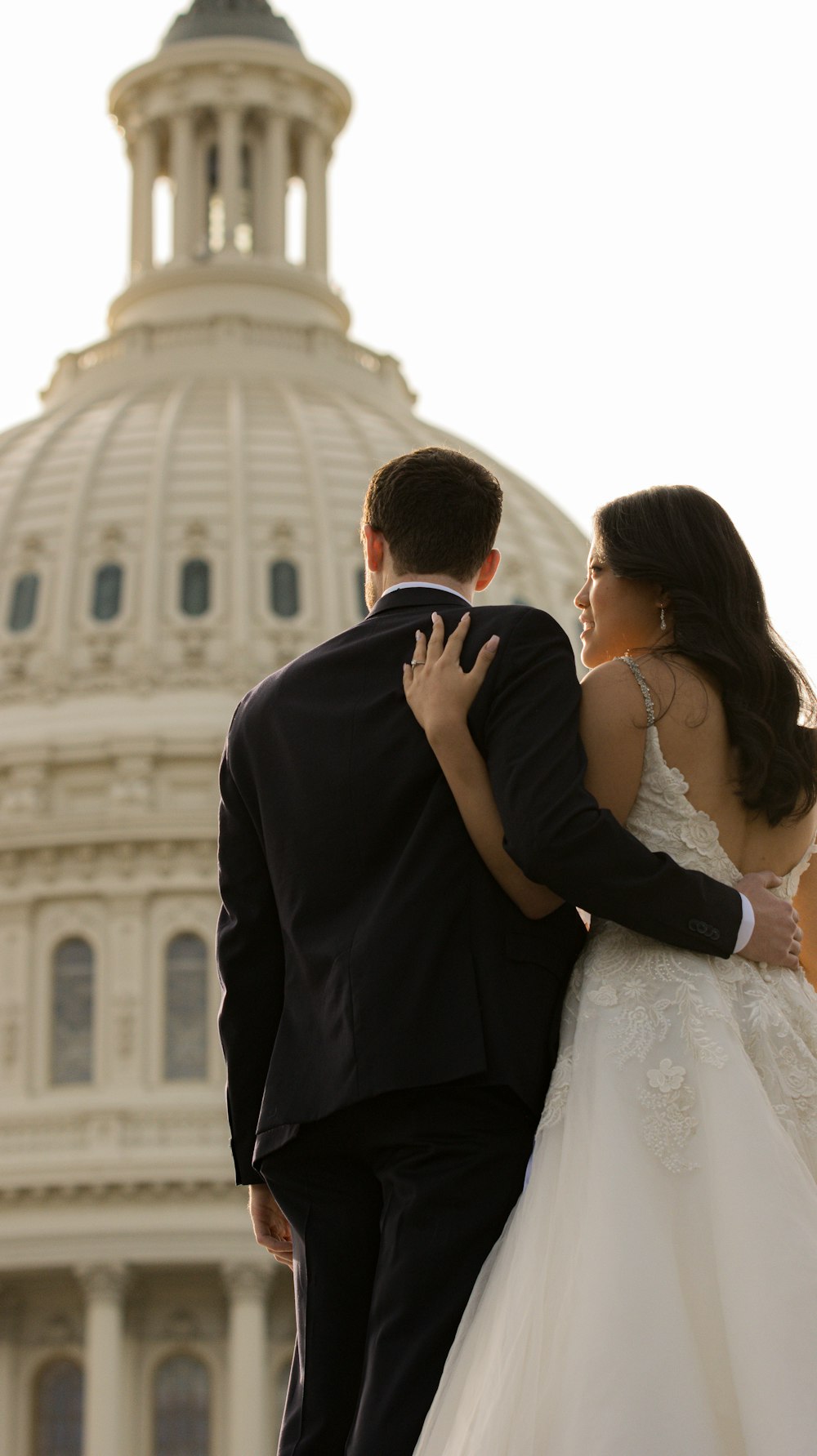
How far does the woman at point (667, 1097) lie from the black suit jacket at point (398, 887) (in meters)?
0.08

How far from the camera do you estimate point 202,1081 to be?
46.6 meters

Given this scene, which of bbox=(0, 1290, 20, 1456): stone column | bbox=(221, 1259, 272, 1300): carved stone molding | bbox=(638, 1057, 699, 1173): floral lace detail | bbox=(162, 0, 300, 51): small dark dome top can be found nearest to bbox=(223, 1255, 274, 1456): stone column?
bbox=(221, 1259, 272, 1300): carved stone molding

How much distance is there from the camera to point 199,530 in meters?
54.7

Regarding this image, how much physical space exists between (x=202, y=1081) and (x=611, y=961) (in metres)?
42.3

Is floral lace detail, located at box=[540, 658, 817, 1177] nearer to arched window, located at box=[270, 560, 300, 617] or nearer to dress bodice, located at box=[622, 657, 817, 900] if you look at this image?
dress bodice, located at box=[622, 657, 817, 900]

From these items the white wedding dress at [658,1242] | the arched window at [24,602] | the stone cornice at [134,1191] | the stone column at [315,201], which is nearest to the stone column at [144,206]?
the stone column at [315,201]

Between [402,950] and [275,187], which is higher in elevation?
[275,187]

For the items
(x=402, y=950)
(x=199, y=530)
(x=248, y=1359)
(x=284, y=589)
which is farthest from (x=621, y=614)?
(x=199, y=530)

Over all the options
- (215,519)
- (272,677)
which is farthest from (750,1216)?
(215,519)

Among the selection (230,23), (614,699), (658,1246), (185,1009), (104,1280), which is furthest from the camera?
(230,23)

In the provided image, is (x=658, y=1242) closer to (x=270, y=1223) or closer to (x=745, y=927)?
(x=745, y=927)

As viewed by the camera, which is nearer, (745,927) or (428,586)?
(745,927)

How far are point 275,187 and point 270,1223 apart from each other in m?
62.3

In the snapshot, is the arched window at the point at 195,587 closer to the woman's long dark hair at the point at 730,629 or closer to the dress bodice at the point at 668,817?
the woman's long dark hair at the point at 730,629
